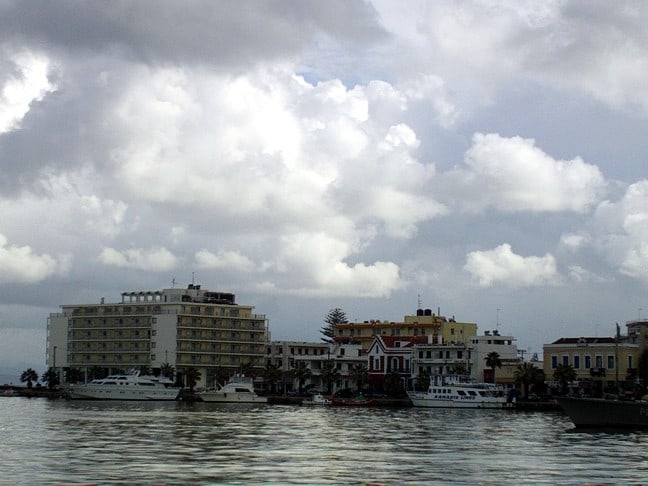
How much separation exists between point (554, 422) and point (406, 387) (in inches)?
2916

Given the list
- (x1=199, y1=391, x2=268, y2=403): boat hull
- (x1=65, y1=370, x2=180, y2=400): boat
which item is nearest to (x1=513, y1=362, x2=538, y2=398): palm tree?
(x1=199, y1=391, x2=268, y2=403): boat hull

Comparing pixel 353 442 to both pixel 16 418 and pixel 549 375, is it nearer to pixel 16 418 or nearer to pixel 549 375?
pixel 16 418

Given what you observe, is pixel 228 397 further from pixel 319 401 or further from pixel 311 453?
pixel 311 453

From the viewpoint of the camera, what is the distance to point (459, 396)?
15550 centimetres

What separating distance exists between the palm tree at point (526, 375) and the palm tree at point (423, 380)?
1595 cm

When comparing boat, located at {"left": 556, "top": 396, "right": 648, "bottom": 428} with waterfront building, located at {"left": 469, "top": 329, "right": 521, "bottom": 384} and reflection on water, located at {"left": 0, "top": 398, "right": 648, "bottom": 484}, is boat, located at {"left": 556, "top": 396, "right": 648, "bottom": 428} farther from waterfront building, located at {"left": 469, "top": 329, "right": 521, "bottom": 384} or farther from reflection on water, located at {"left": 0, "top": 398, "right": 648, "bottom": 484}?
waterfront building, located at {"left": 469, "top": 329, "right": 521, "bottom": 384}

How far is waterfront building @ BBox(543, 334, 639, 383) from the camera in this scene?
Result: 158 meters

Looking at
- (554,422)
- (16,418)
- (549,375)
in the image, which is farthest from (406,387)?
(16,418)

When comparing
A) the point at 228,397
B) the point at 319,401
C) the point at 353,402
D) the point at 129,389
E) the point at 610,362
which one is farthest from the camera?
the point at 129,389

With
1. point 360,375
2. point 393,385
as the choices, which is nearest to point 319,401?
point 393,385

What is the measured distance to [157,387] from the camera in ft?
586

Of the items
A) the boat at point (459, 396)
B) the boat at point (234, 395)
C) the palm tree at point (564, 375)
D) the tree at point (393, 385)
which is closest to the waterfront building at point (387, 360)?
the tree at point (393, 385)

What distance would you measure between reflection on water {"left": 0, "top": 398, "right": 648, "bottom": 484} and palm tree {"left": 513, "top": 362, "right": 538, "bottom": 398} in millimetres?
65943

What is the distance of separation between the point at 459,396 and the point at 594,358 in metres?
21.0
